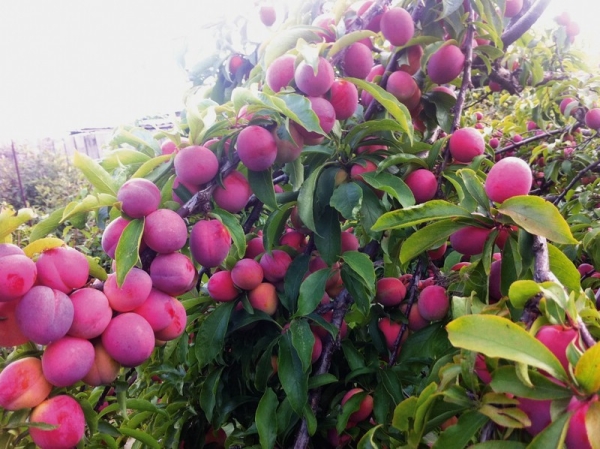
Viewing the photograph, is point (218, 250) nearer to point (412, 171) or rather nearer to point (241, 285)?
point (241, 285)

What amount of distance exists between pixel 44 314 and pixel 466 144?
0.79m

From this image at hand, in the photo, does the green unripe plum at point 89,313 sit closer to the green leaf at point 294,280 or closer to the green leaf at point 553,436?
the green leaf at point 294,280

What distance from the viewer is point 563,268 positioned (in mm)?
556

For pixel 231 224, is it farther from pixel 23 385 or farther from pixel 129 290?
pixel 23 385

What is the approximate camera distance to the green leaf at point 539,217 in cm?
50

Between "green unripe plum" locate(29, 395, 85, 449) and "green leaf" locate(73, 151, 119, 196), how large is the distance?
1.01 ft

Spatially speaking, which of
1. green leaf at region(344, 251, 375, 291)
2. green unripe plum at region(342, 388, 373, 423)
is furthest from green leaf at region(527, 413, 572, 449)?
green unripe plum at region(342, 388, 373, 423)

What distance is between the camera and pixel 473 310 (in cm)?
53

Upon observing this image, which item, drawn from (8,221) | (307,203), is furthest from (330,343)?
(8,221)

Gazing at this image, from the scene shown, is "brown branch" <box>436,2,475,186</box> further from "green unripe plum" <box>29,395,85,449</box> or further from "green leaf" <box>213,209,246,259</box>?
"green unripe plum" <box>29,395,85,449</box>

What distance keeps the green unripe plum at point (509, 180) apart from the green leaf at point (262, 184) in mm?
364

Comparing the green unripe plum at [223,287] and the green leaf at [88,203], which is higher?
the green leaf at [88,203]

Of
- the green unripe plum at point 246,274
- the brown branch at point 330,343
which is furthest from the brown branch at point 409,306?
the green unripe plum at point 246,274

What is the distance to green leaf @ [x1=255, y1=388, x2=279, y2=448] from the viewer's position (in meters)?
0.84
